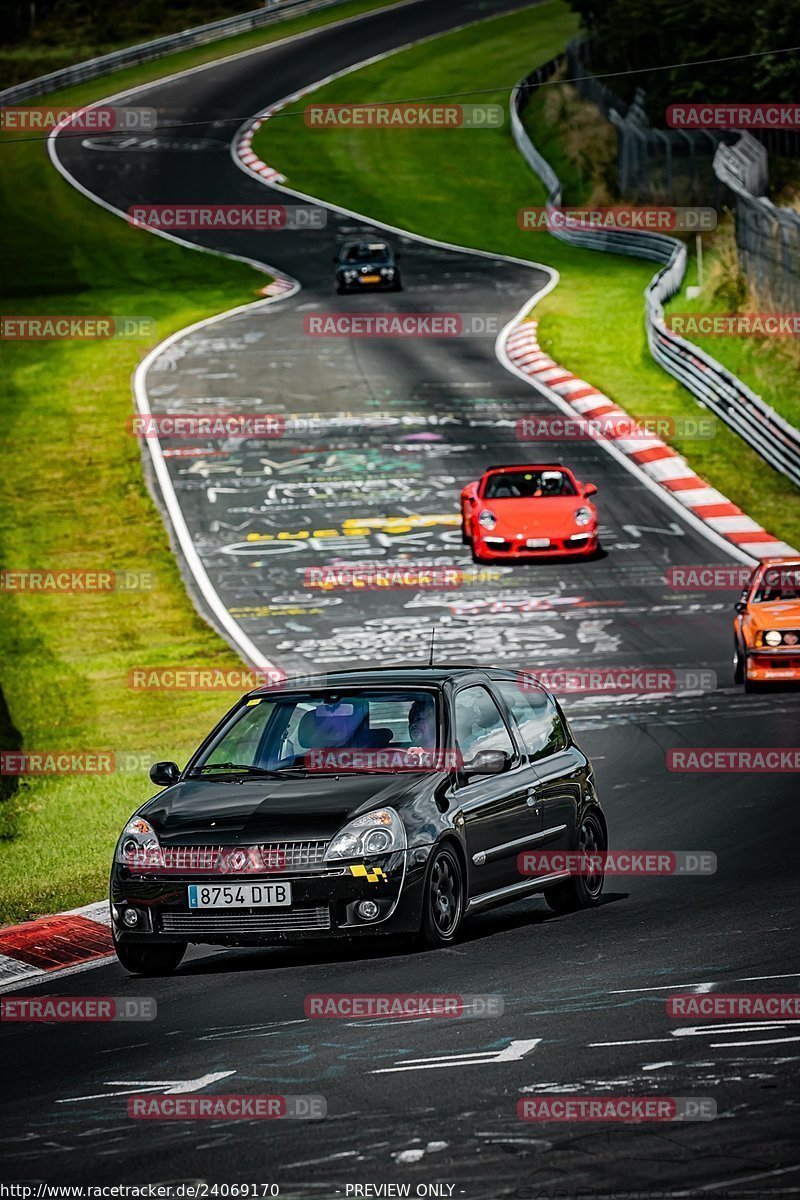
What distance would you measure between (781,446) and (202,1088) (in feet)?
86.8

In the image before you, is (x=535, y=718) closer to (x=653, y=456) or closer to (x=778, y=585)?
(x=778, y=585)

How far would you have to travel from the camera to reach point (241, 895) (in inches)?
382

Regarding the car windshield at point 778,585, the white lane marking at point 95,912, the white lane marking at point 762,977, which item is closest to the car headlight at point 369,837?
the white lane marking at point 762,977

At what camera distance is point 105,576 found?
2808cm

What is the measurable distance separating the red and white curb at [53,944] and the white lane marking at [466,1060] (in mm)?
3003

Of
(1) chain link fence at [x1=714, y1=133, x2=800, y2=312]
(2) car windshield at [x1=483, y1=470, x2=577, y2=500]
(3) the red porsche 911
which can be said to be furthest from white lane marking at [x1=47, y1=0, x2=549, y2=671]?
(1) chain link fence at [x1=714, y1=133, x2=800, y2=312]

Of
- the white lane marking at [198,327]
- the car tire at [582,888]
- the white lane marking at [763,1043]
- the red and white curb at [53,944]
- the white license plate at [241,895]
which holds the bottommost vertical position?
the white lane marking at [198,327]

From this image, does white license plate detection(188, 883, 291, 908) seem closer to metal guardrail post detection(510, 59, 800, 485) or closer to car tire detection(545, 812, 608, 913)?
car tire detection(545, 812, 608, 913)

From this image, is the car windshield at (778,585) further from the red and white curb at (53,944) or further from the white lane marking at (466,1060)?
the white lane marking at (466,1060)

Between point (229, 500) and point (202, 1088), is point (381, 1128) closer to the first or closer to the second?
point (202, 1088)

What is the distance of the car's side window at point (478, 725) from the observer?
10.9m

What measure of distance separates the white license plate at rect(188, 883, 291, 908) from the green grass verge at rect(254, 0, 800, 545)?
1970 cm

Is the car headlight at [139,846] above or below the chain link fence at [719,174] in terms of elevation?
above

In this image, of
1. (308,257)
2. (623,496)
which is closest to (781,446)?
(623,496)
